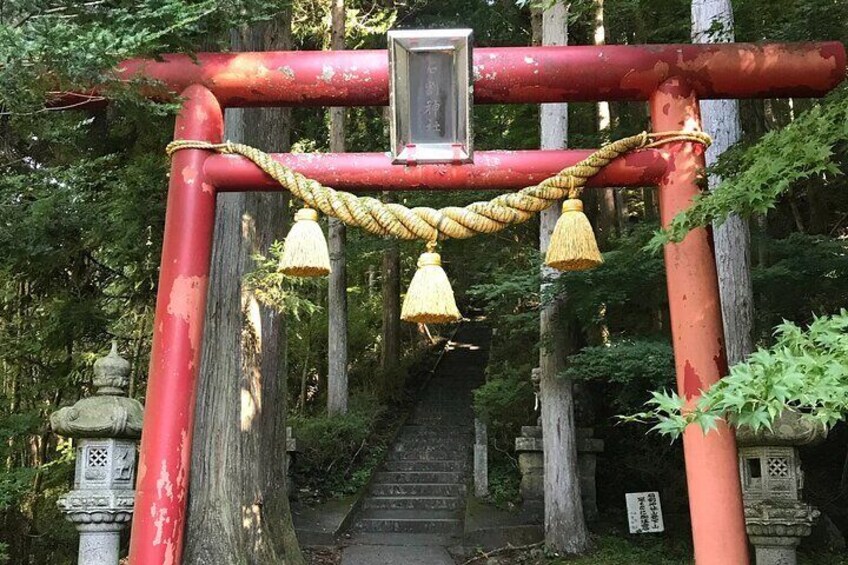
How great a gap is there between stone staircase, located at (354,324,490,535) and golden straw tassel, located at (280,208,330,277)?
21.4 feet

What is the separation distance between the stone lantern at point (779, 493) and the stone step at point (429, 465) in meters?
6.92

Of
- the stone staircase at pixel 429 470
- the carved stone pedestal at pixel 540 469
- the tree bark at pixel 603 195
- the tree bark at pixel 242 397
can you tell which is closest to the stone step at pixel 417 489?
the stone staircase at pixel 429 470

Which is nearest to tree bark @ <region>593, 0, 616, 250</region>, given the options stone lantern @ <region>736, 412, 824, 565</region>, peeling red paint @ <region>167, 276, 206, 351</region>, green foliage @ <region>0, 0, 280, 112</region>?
stone lantern @ <region>736, 412, 824, 565</region>

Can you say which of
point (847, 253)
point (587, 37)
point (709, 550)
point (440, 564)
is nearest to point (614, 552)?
point (440, 564)

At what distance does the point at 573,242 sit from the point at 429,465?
8.45 metres

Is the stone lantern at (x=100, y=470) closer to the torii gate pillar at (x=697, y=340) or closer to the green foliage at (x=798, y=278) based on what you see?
the torii gate pillar at (x=697, y=340)

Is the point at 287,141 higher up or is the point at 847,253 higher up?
the point at 287,141

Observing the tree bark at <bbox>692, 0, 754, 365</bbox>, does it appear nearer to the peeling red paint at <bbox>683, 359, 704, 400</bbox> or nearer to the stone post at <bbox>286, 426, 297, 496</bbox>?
the peeling red paint at <bbox>683, 359, 704, 400</bbox>

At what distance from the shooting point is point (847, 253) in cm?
634

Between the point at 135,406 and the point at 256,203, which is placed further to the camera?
the point at 256,203

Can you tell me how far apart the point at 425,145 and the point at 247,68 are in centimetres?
97

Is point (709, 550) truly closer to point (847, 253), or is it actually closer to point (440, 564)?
point (847, 253)

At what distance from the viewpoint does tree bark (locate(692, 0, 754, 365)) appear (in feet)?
18.2

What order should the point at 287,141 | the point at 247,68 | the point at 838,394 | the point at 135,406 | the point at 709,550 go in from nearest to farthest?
the point at 838,394
the point at 709,550
the point at 247,68
the point at 135,406
the point at 287,141
